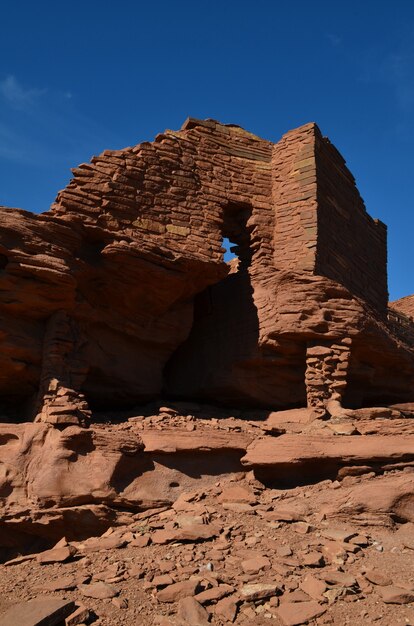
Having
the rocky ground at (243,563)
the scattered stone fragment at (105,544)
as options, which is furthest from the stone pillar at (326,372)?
the scattered stone fragment at (105,544)

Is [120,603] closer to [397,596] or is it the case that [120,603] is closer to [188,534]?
[188,534]

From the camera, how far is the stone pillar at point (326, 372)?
10234mm

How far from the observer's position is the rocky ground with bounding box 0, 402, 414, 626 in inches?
207

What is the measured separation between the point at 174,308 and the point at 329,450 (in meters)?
4.36

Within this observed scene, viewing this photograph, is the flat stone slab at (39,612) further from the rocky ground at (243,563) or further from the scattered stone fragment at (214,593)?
the scattered stone fragment at (214,593)

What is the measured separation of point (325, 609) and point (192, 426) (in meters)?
4.44

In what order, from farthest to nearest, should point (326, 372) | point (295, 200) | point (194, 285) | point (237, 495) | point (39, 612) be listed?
point (295, 200)
point (194, 285)
point (326, 372)
point (237, 495)
point (39, 612)

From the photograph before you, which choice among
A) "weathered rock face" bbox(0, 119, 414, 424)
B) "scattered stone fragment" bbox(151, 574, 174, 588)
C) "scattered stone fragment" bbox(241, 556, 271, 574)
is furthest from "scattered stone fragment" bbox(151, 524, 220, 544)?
"weathered rock face" bbox(0, 119, 414, 424)

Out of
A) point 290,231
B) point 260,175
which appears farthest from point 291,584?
→ point 260,175

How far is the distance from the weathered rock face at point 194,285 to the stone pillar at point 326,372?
0.03 meters

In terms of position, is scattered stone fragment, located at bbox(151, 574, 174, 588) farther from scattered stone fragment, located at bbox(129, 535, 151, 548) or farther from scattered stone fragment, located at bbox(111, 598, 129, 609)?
scattered stone fragment, located at bbox(129, 535, 151, 548)

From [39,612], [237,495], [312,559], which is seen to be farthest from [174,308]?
[39,612]

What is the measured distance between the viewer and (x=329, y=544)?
6566 mm

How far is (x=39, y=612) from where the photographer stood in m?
5.11
